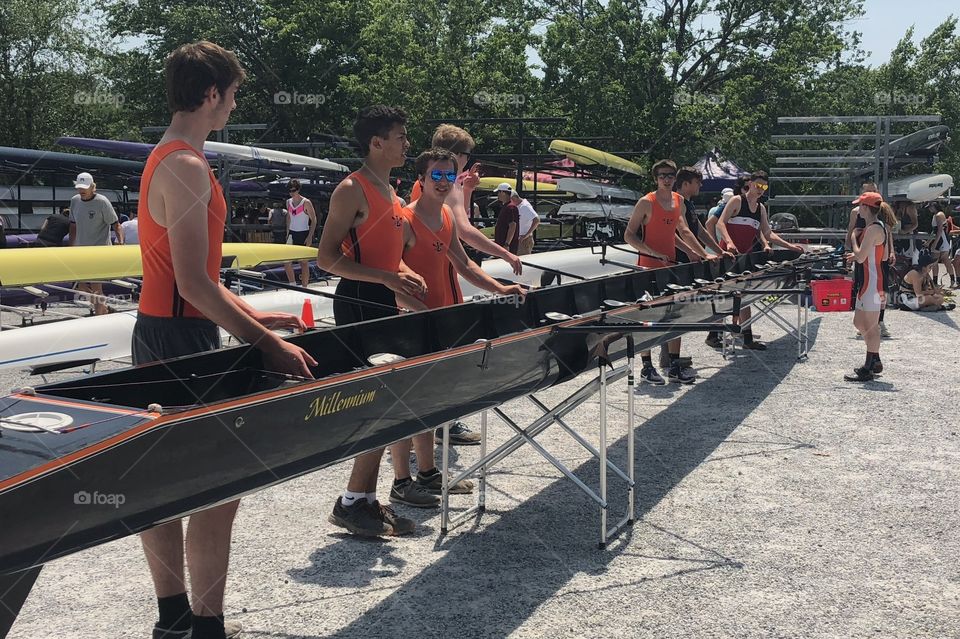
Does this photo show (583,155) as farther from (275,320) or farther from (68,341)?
(275,320)

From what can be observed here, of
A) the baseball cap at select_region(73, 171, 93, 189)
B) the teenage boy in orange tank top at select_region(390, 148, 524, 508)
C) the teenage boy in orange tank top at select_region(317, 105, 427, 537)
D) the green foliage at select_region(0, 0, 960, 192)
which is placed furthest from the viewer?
the green foliage at select_region(0, 0, 960, 192)

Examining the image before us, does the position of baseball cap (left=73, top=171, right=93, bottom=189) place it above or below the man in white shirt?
above

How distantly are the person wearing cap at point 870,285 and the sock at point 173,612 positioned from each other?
7.01 m

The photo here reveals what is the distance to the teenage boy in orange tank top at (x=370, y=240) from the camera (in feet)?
14.4

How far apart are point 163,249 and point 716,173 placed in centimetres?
2191

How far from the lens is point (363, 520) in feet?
14.5

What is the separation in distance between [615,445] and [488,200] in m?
18.6

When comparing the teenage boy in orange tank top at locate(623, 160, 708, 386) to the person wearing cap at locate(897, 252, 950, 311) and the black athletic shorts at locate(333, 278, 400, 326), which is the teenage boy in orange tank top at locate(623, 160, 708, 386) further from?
the person wearing cap at locate(897, 252, 950, 311)

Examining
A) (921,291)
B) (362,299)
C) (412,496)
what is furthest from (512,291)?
(921,291)

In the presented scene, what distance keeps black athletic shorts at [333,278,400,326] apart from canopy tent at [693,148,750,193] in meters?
19.2

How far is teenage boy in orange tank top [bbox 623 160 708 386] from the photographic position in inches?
324

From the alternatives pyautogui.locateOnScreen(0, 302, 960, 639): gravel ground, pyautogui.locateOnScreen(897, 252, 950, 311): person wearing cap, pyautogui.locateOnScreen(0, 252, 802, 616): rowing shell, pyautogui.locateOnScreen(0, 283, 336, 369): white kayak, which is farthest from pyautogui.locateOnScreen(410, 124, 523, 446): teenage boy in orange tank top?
pyautogui.locateOnScreen(897, 252, 950, 311): person wearing cap

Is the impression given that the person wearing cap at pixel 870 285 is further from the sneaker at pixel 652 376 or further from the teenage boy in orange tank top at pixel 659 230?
the sneaker at pixel 652 376

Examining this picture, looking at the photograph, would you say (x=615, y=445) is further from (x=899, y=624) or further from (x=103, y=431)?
(x=103, y=431)
